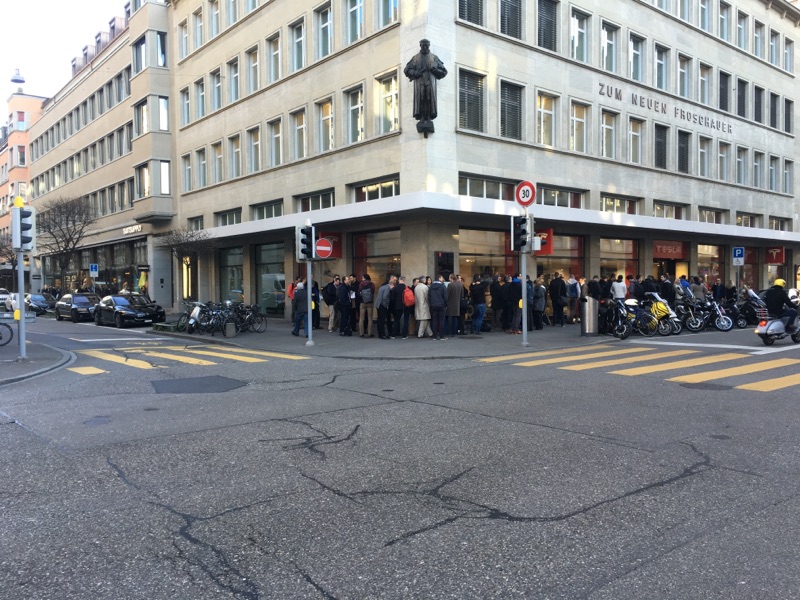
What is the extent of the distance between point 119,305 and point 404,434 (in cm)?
2305

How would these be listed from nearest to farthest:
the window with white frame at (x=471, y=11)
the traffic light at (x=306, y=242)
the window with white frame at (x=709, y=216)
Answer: the traffic light at (x=306, y=242) < the window with white frame at (x=471, y=11) < the window with white frame at (x=709, y=216)

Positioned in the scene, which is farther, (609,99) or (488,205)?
(609,99)

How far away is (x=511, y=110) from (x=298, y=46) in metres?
9.65

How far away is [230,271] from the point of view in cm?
3175

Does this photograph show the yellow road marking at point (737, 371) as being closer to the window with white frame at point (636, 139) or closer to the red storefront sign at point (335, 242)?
the red storefront sign at point (335, 242)

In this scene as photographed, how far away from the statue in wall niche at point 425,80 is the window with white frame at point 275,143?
9329 millimetres

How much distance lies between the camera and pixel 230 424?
7.37m

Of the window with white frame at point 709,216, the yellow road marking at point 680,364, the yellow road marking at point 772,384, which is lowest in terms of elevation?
the yellow road marking at point 680,364

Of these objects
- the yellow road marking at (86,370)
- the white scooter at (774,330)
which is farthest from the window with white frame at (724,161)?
the yellow road marking at (86,370)

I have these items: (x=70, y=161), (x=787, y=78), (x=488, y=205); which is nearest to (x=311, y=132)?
(x=488, y=205)

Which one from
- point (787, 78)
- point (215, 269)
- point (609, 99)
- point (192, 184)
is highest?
point (787, 78)

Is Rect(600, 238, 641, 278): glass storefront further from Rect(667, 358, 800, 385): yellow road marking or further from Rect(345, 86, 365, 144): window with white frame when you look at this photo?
Rect(667, 358, 800, 385): yellow road marking

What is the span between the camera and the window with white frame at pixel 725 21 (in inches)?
1232

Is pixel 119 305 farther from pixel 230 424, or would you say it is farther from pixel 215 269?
pixel 230 424
